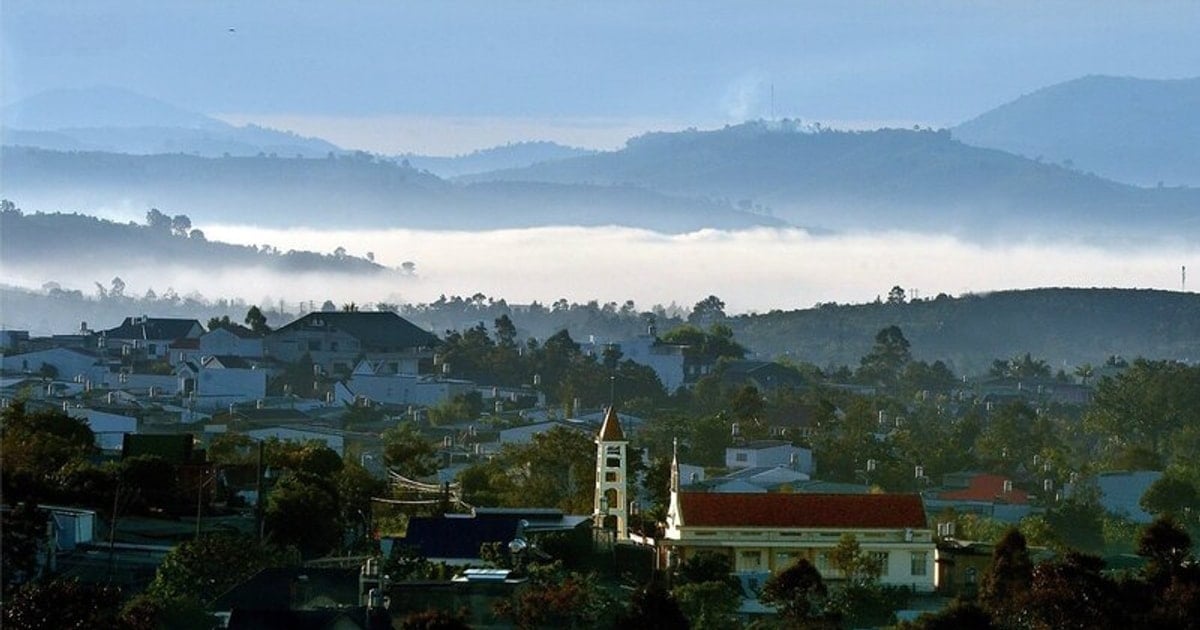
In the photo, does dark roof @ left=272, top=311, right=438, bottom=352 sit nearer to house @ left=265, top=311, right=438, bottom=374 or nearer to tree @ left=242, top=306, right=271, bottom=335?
house @ left=265, top=311, right=438, bottom=374

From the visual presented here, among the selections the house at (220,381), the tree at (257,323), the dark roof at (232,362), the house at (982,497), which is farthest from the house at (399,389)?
the house at (982,497)

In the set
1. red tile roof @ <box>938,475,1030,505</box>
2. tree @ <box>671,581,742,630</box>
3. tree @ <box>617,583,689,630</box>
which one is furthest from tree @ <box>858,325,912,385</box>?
tree @ <box>617,583,689,630</box>

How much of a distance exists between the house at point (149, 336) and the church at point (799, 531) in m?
71.2

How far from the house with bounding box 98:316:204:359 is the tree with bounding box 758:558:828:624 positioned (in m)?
79.1

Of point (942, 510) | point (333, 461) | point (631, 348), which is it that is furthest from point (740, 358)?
point (333, 461)

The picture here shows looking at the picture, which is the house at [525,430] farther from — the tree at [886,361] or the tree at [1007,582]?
the tree at [1007,582]

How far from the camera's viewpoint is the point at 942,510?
70.0 meters

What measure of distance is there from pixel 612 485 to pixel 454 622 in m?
19.5

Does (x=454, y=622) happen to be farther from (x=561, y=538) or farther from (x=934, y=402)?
(x=934, y=402)

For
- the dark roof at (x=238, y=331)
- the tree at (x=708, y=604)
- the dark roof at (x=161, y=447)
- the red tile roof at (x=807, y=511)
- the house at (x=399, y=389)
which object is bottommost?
the tree at (x=708, y=604)

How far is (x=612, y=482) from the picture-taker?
57.6 meters

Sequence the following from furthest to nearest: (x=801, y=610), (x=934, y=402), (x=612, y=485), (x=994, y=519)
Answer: (x=934, y=402)
(x=994, y=519)
(x=612, y=485)
(x=801, y=610)

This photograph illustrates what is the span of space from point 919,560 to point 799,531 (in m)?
2.11

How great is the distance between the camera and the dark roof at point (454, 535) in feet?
161
